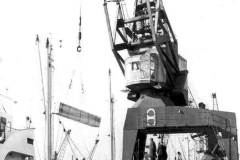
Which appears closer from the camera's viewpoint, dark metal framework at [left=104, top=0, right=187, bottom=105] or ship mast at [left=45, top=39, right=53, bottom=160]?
dark metal framework at [left=104, top=0, right=187, bottom=105]

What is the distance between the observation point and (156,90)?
3119 cm

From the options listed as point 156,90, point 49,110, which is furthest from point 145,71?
point 49,110

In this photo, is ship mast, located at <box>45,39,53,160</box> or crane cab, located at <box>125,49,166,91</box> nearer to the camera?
crane cab, located at <box>125,49,166,91</box>

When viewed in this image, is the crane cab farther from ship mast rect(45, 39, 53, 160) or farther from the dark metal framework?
Answer: ship mast rect(45, 39, 53, 160)

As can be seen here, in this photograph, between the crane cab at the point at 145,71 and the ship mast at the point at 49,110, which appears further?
the ship mast at the point at 49,110

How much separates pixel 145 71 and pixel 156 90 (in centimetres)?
195

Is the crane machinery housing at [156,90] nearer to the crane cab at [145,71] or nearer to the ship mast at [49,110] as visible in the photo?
the crane cab at [145,71]

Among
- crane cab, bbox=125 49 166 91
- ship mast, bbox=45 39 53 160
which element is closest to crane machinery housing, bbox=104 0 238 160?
crane cab, bbox=125 49 166 91

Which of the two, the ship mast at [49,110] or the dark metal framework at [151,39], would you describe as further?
the ship mast at [49,110]

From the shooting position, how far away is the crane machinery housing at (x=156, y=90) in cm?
2844

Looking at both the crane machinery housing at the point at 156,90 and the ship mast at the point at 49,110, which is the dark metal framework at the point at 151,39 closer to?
the crane machinery housing at the point at 156,90

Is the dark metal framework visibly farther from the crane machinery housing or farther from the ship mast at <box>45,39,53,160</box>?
the ship mast at <box>45,39,53,160</box>

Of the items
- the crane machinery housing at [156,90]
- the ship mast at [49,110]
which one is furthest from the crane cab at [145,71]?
the ship mast at [49,110]

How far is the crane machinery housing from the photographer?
2844 centimetres
